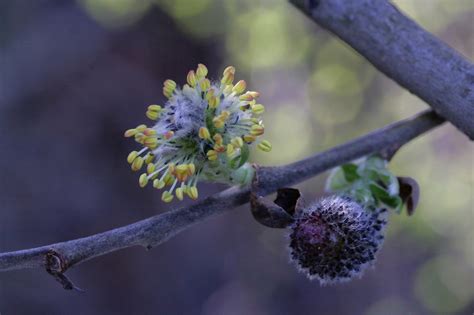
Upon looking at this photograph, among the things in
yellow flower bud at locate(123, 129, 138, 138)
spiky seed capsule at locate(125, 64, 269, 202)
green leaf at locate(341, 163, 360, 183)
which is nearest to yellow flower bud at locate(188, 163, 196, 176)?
spiky seed capsule at locate(125, 64, 269, 202)

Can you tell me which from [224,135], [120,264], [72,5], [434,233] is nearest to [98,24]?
[72,5]

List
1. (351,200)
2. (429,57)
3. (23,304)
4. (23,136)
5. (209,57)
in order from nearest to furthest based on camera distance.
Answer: (429,57)
(351,200)
(23,304)
(23,136)
(209,57)

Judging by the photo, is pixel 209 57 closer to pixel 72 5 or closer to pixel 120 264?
pixel 72 5

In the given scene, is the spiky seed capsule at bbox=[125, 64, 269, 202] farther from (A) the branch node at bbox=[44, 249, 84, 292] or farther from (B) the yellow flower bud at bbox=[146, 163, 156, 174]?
(A) the branch node at bbox=[44, 249, 84, 292]

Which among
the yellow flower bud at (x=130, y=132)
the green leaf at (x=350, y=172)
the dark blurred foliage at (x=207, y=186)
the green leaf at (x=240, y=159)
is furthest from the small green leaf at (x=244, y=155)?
the dark blurred foliage at (x=207, y=186)

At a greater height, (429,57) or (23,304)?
(429,57)

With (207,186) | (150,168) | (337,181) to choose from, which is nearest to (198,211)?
(150,168)

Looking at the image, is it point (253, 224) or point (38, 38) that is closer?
point (38, 38)

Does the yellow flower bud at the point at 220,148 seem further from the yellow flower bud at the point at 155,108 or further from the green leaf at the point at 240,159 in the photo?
the yellow flower bud at the point at 155,108
